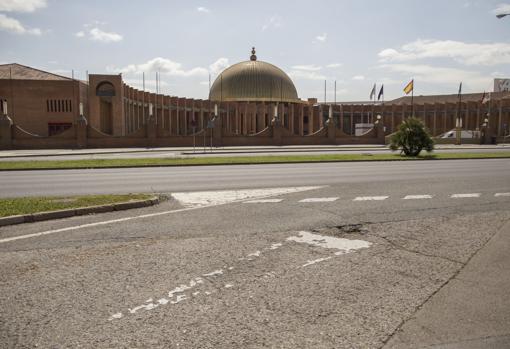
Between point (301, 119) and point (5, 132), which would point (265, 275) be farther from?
point (301, 119)

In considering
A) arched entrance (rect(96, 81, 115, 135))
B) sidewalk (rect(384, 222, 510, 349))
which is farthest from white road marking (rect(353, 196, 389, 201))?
arched entrance (rect(96, 81, 115, 135))

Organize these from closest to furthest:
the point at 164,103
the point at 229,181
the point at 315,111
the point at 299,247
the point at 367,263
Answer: the point at 367,263 < the point at 299,247 < the point at 229,181 < the point at 164,103 < the point at 315,111

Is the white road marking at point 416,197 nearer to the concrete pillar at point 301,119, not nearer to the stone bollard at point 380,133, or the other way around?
the stone bollard at point 380,133

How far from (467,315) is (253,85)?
244 ft

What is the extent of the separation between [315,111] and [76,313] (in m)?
80.2

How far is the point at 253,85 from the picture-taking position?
252 ft

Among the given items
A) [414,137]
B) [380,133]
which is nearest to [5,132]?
[414,137]

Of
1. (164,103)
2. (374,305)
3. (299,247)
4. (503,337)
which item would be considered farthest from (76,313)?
(164,103)

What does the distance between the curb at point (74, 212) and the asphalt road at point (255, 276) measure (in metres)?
0.35

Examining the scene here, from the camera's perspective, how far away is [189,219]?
8711mm

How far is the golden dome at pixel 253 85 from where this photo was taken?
251 ft

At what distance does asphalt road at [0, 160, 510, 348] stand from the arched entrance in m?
45.2

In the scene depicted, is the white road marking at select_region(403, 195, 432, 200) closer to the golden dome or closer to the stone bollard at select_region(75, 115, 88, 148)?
the stone bollard at select_region(75, 115, 88, 148)

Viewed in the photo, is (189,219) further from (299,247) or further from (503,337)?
(503,337)
